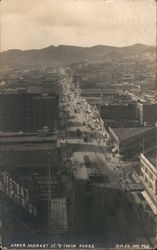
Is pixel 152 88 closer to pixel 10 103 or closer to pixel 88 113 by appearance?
pixel 88 113

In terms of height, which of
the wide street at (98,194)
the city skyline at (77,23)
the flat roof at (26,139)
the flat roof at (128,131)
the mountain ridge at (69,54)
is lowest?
the wide street at (98,194)

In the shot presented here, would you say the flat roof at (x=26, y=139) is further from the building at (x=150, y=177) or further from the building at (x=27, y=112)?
the building at (x=150, y=177)

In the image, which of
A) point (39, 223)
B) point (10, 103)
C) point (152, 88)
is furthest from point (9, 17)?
point (39, 223)

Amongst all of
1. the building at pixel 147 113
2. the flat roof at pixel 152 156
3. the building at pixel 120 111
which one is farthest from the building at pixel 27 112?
the flat roof at pixel 152 156

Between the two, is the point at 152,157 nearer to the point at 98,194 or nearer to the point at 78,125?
the point at 98,194

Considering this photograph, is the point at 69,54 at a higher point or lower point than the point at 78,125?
higher

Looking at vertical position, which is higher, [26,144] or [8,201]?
[26,144]

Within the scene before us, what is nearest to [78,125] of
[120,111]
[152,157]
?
[120,111]
